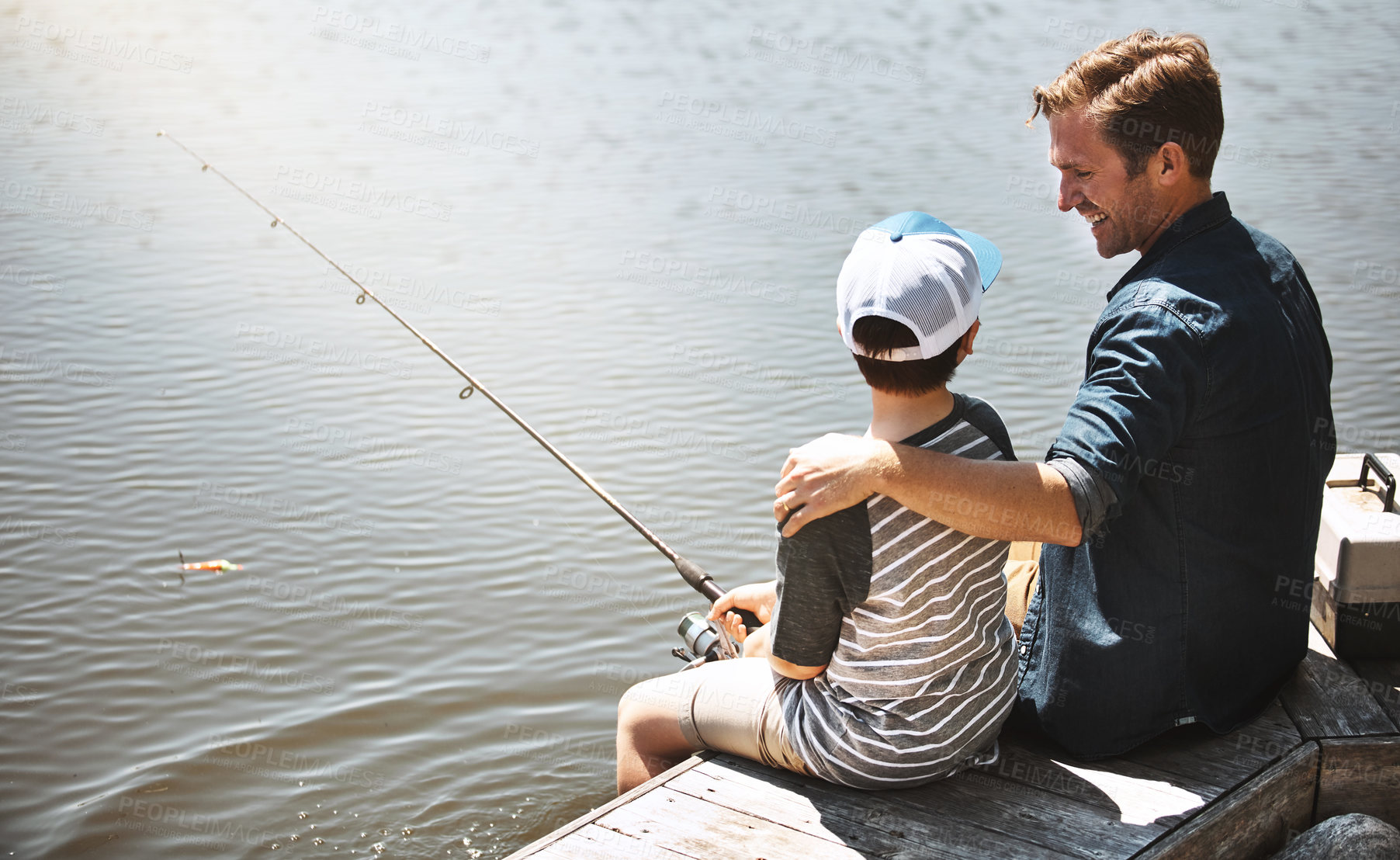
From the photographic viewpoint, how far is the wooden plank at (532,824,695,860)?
1.96 meters

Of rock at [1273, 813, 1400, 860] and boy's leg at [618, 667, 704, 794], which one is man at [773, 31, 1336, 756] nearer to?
rock at [1273, 813, 1400, 860]

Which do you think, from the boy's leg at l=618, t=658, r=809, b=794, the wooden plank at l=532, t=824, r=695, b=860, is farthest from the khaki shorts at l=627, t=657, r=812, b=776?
the wooden plank at l=532, t=824, r=695, b=860

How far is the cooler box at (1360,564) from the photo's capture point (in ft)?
7.73

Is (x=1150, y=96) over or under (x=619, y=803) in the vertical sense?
over

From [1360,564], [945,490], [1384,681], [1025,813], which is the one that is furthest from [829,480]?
[1384,681]

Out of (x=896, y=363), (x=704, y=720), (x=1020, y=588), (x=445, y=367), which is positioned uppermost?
(x=896, y=363)

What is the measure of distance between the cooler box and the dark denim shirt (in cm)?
26

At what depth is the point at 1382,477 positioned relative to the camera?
244 centimetres

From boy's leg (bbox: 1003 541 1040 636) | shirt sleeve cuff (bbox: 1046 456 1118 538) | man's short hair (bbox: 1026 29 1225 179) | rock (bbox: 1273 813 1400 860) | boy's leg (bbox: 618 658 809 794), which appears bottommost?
rock (bbox: 1273 813 1400 860)

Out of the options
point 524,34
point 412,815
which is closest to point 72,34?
point 524,34

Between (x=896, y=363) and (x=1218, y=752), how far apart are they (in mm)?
923

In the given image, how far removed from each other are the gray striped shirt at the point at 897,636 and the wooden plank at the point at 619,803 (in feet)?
0.79

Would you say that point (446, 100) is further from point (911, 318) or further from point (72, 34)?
point (911, 318)

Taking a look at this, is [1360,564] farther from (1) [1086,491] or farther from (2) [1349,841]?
(1) [1086,491]
